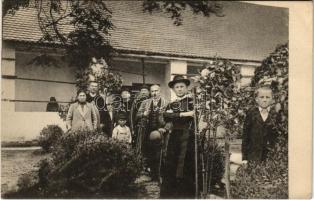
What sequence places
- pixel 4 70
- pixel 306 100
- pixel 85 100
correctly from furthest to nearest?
pixel 306 100
pixel 85 100
pixel 4 70

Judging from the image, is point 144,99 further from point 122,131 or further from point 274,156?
point 274,156

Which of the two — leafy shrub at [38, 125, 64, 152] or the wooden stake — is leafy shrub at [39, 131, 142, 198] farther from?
the wooden stake

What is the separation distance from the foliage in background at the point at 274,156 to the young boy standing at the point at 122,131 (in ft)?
2.79

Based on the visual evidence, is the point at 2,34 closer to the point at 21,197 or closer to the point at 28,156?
the point at 28,156

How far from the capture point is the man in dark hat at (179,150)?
2.78 m

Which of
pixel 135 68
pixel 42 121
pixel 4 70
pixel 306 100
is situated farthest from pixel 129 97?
pixel 306 100

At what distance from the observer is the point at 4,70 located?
2.51 metres

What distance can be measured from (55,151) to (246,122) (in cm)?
134

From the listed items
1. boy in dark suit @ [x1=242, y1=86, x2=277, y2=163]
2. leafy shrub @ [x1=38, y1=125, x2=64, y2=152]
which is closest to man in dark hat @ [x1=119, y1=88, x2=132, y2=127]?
leafy shrub @ [x1=38, y1=125, x2=64, y2=152]

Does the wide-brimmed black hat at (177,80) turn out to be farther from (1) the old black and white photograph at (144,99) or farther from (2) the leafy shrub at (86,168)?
(2) the leafy shrub at (86,168)

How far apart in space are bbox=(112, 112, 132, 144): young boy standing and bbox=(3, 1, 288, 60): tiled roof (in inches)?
18.1

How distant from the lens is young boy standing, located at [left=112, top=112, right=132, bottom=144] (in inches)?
107

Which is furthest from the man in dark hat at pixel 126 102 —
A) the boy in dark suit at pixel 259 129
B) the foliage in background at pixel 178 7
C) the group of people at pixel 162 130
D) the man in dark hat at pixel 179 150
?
the boy in dark suit at pixel 259 129

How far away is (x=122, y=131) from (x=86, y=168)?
33 centimetres
